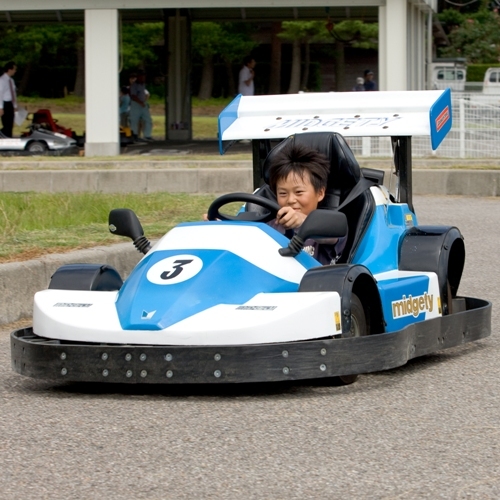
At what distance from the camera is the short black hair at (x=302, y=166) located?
636cm

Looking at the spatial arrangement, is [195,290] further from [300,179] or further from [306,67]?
[306,67]

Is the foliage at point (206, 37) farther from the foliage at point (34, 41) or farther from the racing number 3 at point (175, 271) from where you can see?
the racing number 3 at point (175, 271)

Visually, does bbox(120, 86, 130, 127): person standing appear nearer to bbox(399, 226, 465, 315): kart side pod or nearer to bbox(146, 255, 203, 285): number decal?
bbox(399, 226, 465, 315): kart side pod

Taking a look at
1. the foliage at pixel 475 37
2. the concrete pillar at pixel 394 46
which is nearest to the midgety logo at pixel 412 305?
the concrete pillar at pixel 394 46

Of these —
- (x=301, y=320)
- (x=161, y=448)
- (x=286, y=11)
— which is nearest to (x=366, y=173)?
(x=301, y=320)

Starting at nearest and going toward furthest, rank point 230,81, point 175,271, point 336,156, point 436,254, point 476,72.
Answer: point 175,271, point 336,156, point 436,254, point 230,81, point 476,72

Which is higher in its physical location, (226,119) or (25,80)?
(25,80)

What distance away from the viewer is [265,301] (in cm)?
547

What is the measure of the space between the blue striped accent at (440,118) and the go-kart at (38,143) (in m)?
18.3

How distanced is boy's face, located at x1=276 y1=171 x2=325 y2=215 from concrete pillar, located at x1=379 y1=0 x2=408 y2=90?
1805cm

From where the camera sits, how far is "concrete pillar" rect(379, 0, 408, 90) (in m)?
24.1

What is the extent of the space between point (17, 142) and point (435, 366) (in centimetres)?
1951

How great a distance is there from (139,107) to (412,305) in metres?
26.2

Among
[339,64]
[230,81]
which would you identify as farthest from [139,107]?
[230,81]
